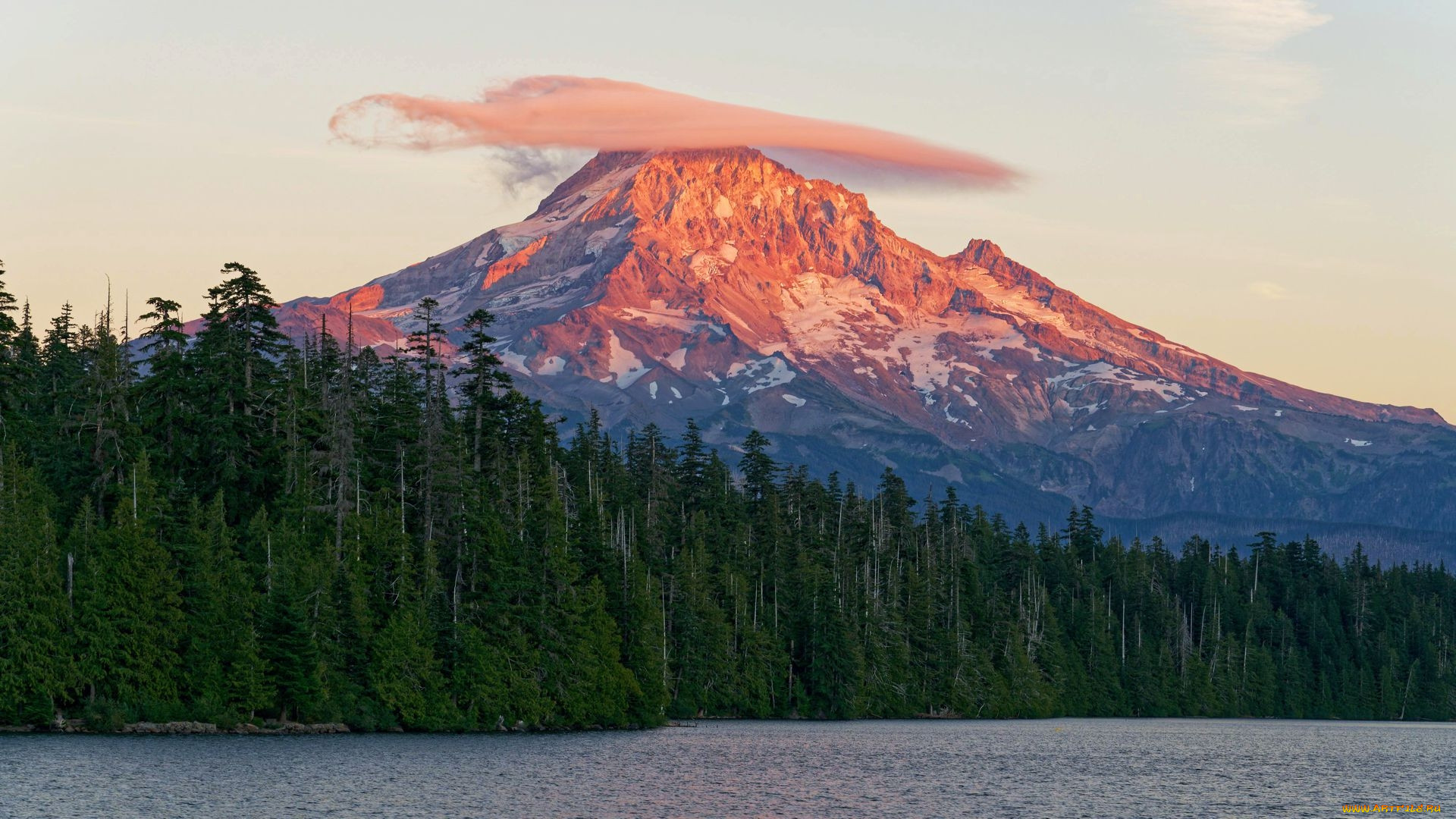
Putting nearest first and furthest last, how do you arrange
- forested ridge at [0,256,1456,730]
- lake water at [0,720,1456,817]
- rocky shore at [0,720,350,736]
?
lake water at [0,720,1456,817], rocky shore at [0,720,350,736], forested ridge at [0,256,1456,730]

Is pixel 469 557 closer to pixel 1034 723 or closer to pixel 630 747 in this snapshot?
pixel 630 747

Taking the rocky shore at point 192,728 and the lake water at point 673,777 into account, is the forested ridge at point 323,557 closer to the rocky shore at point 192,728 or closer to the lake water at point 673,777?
the rocky shore at point 192,728

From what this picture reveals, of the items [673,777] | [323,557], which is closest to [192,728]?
[323,557]

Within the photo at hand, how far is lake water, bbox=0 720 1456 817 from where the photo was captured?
8844 centimetres

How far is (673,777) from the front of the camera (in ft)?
349

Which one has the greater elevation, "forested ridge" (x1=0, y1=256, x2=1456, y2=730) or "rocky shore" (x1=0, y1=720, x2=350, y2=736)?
"forested ridge" (x1=0, y1=256, x2=1456, y2=730)

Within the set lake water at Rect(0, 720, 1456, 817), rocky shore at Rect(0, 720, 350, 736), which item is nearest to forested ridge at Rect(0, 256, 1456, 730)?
rocky shore at Rect(0, 720, 350, 736)

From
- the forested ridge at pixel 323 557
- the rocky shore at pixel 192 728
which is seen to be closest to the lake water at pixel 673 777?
the rocky shore at pixel 192 728

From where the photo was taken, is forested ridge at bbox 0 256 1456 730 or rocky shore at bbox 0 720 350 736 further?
forested ridge at bbox 0 256 1456 730

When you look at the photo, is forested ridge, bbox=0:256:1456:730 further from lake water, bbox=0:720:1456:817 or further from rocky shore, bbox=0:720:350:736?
lake water, bbox=0:720:1456:817

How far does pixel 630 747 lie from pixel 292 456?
35.2 meters

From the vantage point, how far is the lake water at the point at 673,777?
290 ft

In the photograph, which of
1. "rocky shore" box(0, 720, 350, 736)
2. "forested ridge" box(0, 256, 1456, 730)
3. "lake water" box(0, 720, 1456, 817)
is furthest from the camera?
"forested ridge" box(0, 256, 1456, 730)

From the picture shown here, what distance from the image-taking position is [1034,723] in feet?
631
